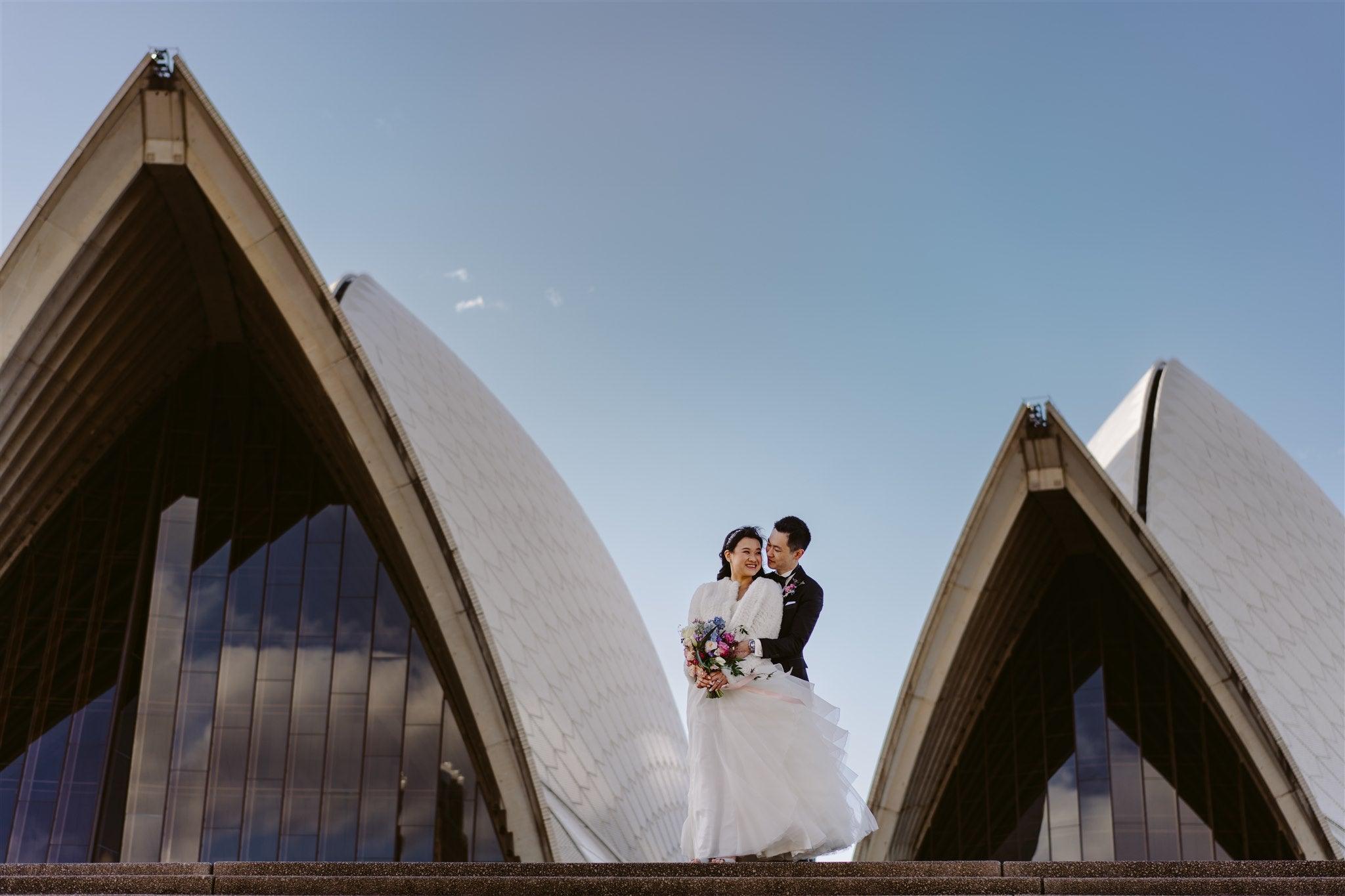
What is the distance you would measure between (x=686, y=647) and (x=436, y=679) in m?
11.5

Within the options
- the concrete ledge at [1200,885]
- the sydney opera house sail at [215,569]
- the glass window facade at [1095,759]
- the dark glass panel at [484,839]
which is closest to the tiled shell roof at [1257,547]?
the glass window facade at [1095,759]

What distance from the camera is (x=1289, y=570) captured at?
24.9 metres

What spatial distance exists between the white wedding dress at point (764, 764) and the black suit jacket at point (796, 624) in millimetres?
60

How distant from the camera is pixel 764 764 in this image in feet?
26.0

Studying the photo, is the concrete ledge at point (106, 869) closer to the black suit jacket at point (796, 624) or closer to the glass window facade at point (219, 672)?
the black suit jacket at point (796, 624)

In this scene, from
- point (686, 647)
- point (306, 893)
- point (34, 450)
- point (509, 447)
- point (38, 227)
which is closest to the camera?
point (306, 893)

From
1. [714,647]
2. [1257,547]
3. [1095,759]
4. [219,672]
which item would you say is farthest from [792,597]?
[1257,547]

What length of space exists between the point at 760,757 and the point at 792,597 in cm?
87

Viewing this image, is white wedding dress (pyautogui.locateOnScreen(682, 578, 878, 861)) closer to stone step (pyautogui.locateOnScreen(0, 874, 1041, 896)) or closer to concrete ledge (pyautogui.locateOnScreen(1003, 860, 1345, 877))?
stone step (pyautogui.locateOnScreen(0, 874, 1041, 896))

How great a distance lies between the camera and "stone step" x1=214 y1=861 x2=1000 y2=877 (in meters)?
6.57

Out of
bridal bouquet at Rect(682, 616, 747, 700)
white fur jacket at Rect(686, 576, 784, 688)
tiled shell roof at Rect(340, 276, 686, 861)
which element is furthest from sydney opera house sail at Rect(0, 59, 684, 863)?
bridal bouquet at Rect(682, 616, 747, 700)

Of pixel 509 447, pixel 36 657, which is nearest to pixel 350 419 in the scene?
pixel 36 657

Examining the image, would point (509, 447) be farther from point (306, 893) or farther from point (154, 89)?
point (306, 893)

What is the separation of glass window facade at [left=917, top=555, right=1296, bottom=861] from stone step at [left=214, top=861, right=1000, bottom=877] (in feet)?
45.7
